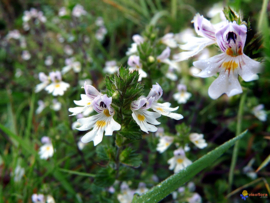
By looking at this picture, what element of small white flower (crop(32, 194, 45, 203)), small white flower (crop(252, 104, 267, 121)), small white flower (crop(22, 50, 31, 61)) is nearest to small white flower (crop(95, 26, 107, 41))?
small white flower (crop(22, 50, 31, 61))

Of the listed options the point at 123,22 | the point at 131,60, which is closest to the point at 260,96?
the point at 131,60

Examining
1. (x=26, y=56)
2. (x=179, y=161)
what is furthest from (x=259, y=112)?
(x=26, y=56)

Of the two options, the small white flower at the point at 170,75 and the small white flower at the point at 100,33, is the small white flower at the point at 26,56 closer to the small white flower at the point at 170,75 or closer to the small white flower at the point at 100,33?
the small white flower at the point at 100,33

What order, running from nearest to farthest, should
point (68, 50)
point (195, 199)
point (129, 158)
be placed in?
1. point (129, 158)
2. point (195, 199)
3. point (68, 50)

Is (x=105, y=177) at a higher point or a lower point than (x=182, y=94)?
higher

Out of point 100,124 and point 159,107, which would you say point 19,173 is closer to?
point 100,124

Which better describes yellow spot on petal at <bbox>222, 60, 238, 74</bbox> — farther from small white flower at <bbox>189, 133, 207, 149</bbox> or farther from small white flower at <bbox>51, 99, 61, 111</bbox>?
small white flower at <bbox>51, 99, 61, 111</bbox>
